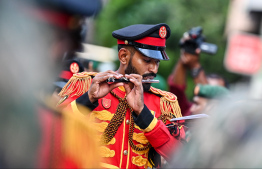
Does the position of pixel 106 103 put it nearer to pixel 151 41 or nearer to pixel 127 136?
pixel 127 136

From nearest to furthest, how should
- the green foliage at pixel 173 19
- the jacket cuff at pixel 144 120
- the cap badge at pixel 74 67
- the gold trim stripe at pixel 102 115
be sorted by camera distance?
the jacket cuff at pixel 144 120 < the gold trim stripe at pixel 102 115 < the cap badge at pixel 74 67 < the green foliage at pixel 173 19

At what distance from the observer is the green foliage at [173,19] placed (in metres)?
12.0

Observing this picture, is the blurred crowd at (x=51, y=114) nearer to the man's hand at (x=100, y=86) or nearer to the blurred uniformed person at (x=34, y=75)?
the blurred uniformed person at (x=34, y=75)

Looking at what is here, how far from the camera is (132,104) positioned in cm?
296

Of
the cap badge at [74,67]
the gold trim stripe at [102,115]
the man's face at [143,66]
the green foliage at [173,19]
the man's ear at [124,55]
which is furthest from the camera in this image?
the green foliage at [173,19]

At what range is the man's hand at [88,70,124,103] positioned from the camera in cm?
290

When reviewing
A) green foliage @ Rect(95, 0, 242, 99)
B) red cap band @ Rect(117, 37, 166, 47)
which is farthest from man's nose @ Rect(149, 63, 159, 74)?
green foliage @ Rect(95, 0, 242, 99)

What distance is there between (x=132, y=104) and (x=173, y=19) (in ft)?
33.8

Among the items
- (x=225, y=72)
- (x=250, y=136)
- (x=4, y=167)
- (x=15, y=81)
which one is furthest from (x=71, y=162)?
(x=225, y=72)

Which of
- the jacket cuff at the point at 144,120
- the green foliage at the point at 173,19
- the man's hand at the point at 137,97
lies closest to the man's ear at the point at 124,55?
the man's hand at the point at 137,97

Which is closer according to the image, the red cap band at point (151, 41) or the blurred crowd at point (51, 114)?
the blurred crowd at point (51, 114)

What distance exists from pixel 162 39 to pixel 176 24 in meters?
A: 9.26

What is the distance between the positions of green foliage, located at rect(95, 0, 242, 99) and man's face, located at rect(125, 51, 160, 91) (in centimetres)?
755

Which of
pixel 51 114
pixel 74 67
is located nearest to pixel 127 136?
pixel 74 67
